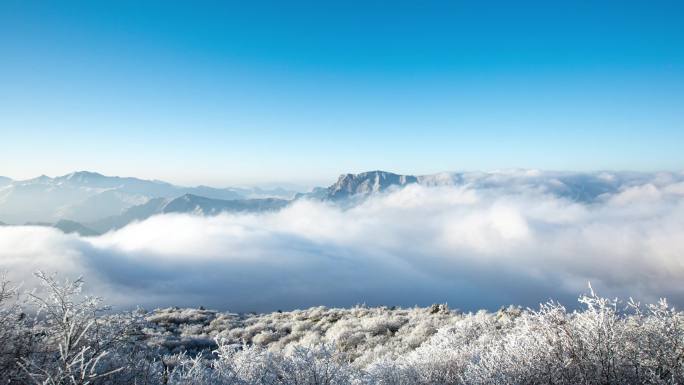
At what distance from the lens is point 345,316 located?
79.3ft

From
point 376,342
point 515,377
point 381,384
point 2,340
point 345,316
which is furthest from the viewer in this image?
point 345,316

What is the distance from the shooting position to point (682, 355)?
6.20m

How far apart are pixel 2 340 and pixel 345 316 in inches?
789

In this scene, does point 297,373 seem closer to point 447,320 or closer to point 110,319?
point 110,319

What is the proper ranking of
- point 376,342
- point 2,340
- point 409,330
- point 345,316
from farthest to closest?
point 345,316 < point 409,330 < point 376,342 < point 2,340

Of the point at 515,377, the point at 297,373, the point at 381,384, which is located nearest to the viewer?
the point at 515,377

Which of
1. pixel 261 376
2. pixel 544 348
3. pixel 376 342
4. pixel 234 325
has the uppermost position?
pixel 544 348

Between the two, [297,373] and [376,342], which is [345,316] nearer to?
[376,342]

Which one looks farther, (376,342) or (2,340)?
(376,342)

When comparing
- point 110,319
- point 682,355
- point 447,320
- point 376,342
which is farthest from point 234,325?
point 682,355

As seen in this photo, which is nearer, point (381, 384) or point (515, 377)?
point (515, 377)

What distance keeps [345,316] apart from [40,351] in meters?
19.7

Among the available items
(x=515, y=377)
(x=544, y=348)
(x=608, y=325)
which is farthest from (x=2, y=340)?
(x=608, y=325)

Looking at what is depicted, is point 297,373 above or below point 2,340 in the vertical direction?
below
